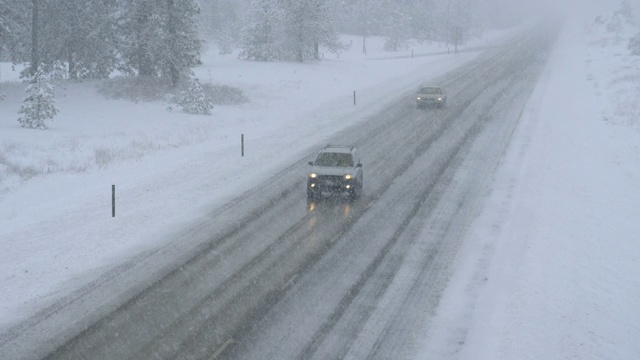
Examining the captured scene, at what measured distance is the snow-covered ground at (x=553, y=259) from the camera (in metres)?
10.5

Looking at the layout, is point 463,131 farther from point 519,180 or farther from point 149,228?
point 149,228

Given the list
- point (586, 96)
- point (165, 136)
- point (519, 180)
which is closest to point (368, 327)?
point (519, 180)

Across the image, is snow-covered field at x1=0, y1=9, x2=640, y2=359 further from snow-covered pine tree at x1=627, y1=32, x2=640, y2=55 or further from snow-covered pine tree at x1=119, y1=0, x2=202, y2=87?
snow-covered pine tree at x1=627, y1=32, x2=640, y2=55

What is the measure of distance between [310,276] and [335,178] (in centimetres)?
557

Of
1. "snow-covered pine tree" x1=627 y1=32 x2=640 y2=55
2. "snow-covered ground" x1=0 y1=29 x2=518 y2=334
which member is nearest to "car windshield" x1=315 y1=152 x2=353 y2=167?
"snow-covered ground" x1=0 y1=29 x2=518 y2=334

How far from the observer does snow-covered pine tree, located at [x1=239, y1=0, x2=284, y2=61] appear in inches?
2404

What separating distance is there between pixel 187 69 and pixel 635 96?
2885cm

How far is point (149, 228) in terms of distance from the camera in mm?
16219

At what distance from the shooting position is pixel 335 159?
62.2ft

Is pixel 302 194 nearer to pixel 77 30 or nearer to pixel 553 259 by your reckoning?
pixel 553 259

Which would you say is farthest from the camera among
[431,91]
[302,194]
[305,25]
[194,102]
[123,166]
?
[305,25]

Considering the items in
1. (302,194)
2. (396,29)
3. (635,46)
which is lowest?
(302,194)

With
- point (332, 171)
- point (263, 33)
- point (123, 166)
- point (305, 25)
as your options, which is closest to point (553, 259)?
point (332, 171)

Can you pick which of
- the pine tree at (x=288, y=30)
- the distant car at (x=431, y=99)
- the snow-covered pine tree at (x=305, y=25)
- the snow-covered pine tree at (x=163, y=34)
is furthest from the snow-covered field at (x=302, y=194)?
the pine tree at (x=288, y=30)
